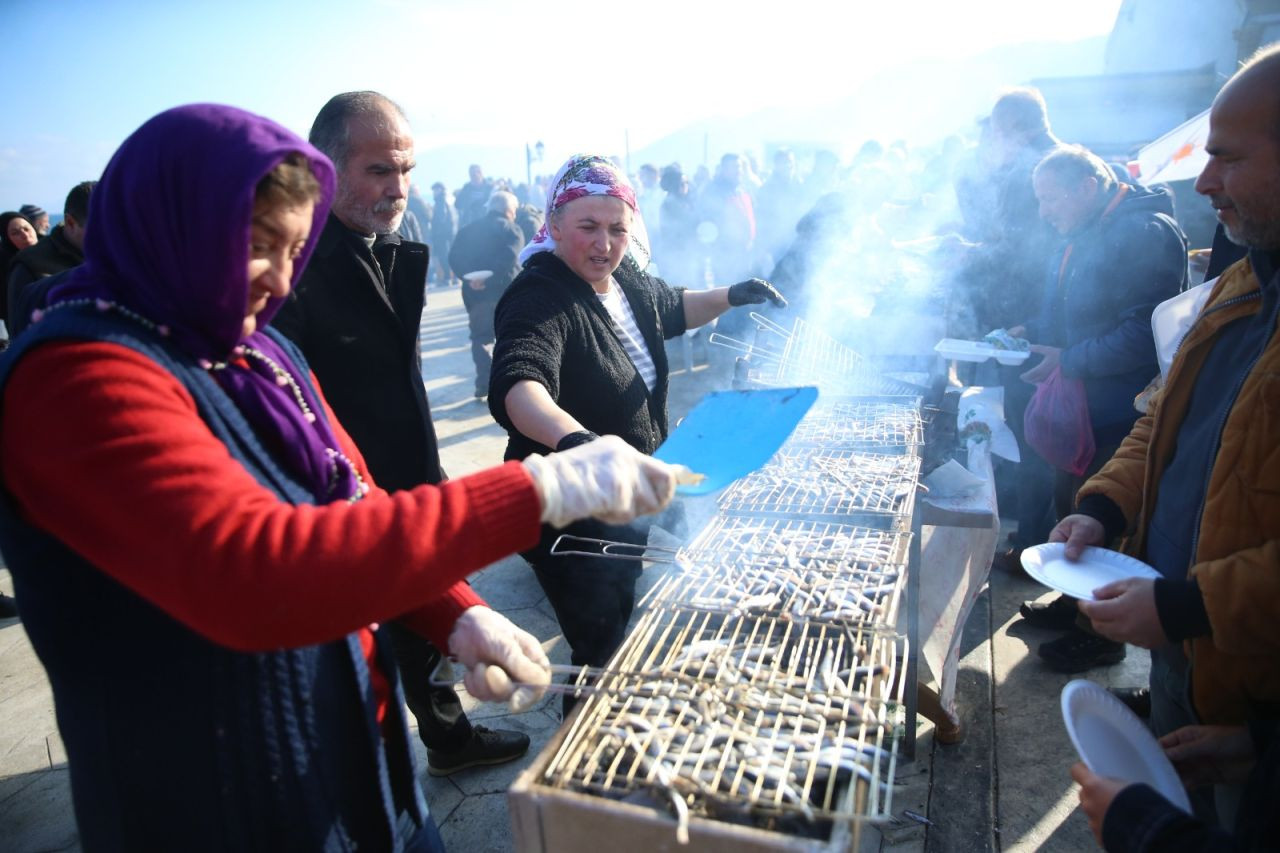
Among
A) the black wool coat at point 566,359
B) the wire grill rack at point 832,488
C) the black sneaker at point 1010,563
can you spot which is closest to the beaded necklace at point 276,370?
the black wool coat at point 566,359

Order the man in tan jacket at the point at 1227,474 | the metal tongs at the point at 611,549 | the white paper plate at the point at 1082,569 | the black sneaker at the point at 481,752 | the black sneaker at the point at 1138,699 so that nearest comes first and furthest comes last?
the man in tan jacket at the point at 1227,474 < the white paper plate at the point at 1082,569 < the metal tongs at the point at 611,549 < the black sneaker at the point at 481,752 < the black sneaker at the point at 1138,699

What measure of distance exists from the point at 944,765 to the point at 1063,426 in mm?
2014

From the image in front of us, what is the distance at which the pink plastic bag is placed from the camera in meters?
3.99

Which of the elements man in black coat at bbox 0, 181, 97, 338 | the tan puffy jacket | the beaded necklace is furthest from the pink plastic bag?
man in black coat at bbox 0, 181, 97, 338

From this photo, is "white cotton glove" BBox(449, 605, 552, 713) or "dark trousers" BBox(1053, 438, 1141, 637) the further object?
"dark trousers" BBox(1053, 438, 1141, 637)

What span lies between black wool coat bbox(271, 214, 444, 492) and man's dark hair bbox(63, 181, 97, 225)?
303 centimetres

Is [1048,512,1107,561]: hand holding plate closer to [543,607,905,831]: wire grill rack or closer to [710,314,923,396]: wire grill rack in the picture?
[543,607,905,831]: wire grill rack

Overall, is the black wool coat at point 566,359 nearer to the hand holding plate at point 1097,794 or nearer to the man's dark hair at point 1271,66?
the hand holding plate at point 1097,794

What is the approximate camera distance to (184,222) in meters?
1.12

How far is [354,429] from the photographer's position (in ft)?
8.94

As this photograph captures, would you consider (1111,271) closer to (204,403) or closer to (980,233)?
(980,233)

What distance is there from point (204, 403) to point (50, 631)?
1.48ft

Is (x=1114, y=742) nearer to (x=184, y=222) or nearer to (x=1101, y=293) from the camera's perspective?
(x=184, y=222)

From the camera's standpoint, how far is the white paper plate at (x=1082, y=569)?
2053mm
